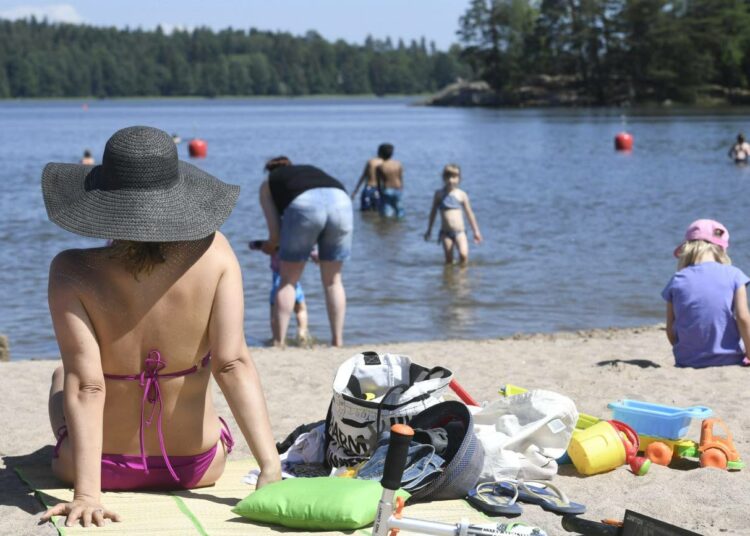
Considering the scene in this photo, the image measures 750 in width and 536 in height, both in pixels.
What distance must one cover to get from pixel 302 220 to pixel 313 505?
4.19 metres

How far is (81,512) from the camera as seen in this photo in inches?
135

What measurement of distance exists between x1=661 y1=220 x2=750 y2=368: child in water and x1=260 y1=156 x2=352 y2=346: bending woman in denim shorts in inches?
98.5

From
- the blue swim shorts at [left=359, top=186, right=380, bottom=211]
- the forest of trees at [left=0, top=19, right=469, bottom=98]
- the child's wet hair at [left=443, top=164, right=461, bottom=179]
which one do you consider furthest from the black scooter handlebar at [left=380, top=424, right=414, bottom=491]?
the forest of trees at [left=0, top=19, right=469, bottom=98]

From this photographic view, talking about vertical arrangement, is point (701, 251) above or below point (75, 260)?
below

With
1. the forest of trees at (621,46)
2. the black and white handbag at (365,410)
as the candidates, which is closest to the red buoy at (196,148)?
the black and white handbag at (365,410)

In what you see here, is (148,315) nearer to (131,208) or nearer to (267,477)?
(131,208)

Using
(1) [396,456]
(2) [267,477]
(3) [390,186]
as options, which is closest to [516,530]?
(1) [396,456]

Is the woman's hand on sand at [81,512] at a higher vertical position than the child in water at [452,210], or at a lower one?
higher

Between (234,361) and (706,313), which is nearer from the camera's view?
(234,361)

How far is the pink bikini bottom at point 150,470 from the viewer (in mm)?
3838

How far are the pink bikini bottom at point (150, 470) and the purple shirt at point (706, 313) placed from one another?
320 cm

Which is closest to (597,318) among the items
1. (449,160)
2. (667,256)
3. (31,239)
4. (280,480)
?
(667,256)

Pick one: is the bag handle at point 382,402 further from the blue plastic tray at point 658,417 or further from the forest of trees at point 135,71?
the forest of trees at point 135,71

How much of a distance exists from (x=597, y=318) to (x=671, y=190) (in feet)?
48.7
